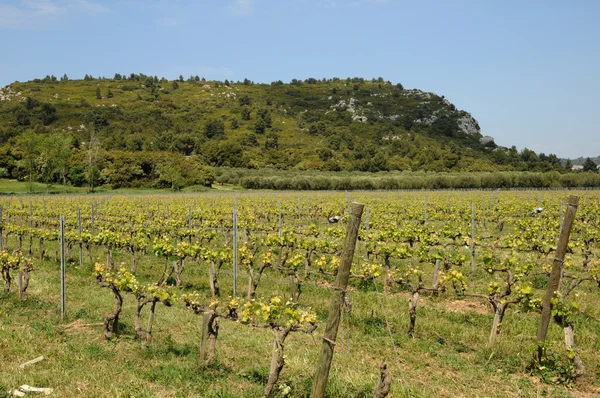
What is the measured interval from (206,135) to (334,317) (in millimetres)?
132273

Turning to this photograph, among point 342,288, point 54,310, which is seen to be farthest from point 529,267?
point 54,310

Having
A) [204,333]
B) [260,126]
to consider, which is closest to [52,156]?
[204,333]

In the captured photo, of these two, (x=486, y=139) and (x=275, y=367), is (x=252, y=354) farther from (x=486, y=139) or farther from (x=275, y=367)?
(x=486, y=139)

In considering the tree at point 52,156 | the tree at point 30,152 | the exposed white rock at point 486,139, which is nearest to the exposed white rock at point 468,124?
the exposed white rock at point 486,139

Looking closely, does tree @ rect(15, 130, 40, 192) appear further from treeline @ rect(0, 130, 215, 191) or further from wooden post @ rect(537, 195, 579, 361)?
wooden post @ rect(537, 195, 579, 361)

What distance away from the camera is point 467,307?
11.6 meters

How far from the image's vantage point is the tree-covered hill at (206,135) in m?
76.2

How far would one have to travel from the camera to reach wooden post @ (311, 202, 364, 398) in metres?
5.42

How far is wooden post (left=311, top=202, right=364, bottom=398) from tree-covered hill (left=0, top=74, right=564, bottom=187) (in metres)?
70.4

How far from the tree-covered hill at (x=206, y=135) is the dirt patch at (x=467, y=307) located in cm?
6704

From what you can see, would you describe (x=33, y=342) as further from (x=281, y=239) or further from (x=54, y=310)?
(x=281, y=239)

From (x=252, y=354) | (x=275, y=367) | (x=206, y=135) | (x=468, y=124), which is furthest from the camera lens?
(x=468, y=124)

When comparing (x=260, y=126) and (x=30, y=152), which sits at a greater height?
(x=260, y=126)

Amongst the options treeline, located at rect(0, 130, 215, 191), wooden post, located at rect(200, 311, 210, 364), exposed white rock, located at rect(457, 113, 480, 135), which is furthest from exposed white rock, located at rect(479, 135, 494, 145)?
wooden post, located at rect(200, 311, 210, 364)
